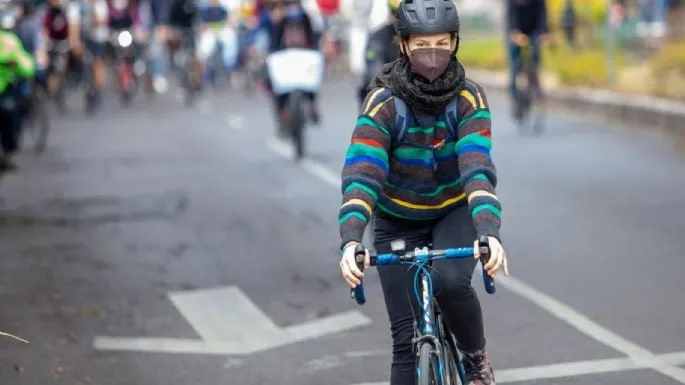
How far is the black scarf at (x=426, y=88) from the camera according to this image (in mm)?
5492

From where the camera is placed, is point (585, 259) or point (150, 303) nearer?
point (150, 303)

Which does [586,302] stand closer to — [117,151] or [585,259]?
[585,259]

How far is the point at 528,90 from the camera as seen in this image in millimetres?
18812

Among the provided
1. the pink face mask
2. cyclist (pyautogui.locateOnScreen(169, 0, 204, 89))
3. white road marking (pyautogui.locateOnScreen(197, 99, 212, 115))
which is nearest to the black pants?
the pink face mask

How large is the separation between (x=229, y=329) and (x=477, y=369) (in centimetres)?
320

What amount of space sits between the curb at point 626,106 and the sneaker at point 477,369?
40.2 feet

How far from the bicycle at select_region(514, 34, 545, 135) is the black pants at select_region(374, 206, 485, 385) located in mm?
13193

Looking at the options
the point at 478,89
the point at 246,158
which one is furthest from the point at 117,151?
the point at 478,89

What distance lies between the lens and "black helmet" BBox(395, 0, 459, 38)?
544cm

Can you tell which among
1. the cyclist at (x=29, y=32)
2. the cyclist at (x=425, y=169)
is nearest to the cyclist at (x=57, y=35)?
the cyclist at (x=29, y=32)

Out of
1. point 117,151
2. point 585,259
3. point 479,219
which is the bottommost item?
point 117,151

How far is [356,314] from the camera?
9062 mm

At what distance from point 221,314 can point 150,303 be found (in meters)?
0.57

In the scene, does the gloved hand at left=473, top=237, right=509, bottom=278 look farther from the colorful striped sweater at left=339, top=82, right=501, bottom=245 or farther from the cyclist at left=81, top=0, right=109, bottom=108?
the cyclist at left=81, top=0, right=109, bottom=108
